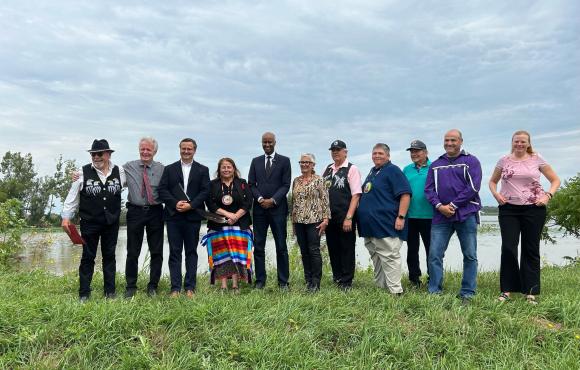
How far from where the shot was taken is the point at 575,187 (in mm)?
12953

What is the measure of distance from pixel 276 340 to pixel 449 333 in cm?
161

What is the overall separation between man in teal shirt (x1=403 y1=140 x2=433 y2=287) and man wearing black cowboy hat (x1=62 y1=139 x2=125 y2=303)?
145 inches

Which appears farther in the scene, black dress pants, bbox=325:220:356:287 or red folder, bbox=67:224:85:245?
black dress pants, bbox=325:220:356:287

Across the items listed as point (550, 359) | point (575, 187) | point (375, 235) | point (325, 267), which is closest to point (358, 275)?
point (325, 267)

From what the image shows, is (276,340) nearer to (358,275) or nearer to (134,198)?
(134,198)

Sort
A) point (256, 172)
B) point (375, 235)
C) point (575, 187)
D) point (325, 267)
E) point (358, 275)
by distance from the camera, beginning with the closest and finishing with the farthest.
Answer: point (375, 235), point (256, 172), point (358, 275), point (325, 267), point (575, 187)

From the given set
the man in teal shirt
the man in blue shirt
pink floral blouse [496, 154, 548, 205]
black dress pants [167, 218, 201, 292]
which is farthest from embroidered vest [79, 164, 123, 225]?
pink floral blouse [496, 154, 548, 205]

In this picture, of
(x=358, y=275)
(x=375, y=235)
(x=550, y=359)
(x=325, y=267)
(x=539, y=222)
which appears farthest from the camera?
(x=325, y=267)

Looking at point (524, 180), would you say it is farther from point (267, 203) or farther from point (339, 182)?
point (267, 203)

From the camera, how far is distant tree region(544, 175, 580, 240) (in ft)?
41.9

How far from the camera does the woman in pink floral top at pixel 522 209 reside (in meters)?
4.90

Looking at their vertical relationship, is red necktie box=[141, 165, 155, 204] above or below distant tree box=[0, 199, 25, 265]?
above

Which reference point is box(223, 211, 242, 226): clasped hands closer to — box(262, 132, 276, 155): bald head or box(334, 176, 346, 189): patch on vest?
box(262, 132, 276, 155): bald head

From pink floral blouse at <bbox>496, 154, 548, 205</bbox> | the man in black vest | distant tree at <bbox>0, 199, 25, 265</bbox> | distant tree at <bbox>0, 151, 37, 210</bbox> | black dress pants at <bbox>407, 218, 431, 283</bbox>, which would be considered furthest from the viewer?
distant tree at <bbox>0, 151, 37, 210</bbox>
